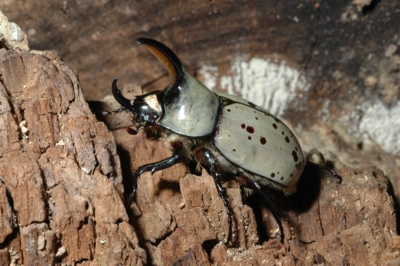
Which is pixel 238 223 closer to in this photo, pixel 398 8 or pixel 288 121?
pixel 288 121

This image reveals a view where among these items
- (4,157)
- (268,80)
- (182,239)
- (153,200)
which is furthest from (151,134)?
(268,80)

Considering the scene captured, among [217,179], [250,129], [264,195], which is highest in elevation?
[250,129]

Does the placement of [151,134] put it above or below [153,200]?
above

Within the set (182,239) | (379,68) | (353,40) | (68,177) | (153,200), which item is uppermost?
(353,40)

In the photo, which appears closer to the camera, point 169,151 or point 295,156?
point 169,151

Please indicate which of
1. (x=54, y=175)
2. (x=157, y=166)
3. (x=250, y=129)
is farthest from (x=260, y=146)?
(x=54, y=175)

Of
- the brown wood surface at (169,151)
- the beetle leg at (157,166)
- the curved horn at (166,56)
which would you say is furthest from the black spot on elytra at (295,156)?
the curved horn at (166,56)

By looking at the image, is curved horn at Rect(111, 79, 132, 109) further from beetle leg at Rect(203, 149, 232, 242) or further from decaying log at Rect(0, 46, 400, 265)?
beetle leg at Rect(203, 149, 232, 242)

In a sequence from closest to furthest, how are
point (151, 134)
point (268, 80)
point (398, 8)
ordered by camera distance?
point (151, 134)
point (398, 8)
point (268, 80)

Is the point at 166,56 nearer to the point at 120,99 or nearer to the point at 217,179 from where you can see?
the point at 120,99
